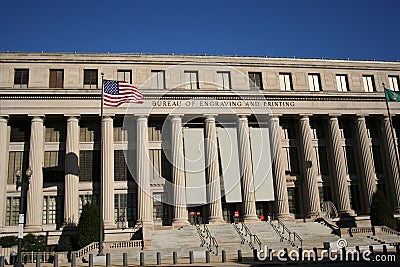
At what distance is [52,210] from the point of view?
4194cm

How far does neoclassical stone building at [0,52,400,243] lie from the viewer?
41.5 metres

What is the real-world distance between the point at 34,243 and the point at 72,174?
24.0 feet

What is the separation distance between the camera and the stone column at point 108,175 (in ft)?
132

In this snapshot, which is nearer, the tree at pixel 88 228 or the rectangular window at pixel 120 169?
the tree at pixel 88 228

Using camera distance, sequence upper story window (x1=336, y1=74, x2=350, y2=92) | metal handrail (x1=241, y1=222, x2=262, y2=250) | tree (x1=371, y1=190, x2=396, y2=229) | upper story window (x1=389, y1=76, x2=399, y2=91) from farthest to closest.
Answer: upper story window (x1=389, y1=76, x2=399, y2=91)
upper story window (x1=336, y1=74, x2=350, y2=92)
tree (x1=371, y1=190, x2=396, y2=229)
metal handrail (x1=241, y1=222, x2=262, y2=250)

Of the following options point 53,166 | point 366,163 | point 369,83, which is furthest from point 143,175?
point 369,83

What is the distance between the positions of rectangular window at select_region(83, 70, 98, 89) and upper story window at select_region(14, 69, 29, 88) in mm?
5458

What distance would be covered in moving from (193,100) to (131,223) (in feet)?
43.3

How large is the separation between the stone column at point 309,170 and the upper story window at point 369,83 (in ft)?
30.6

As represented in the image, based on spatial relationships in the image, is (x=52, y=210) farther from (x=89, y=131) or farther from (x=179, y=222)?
(x=179, y=222)

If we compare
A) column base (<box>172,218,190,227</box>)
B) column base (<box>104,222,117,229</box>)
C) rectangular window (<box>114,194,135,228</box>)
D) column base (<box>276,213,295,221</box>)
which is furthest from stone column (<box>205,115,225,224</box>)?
column base (<box>104,222,117,229</box>)

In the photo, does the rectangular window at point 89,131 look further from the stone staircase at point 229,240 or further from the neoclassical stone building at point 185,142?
the stone staircase at point 229,240

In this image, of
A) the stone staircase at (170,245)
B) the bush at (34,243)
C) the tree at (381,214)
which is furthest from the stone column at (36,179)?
the tree at (381,214)

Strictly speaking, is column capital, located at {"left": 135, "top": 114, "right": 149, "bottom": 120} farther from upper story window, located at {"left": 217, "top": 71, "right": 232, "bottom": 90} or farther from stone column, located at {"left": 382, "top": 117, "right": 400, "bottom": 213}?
stone column, located at {"left": 382, "top": 117, "right": 400, "bottom": 213}
